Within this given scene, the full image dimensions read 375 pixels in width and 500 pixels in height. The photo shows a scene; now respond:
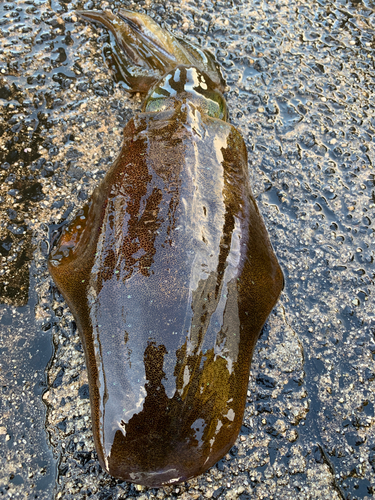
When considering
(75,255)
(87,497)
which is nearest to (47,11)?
(75,255)

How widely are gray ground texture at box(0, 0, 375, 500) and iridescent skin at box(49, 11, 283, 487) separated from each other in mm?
334

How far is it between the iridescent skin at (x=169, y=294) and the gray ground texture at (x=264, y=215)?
0.33 metres

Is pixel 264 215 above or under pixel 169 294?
under

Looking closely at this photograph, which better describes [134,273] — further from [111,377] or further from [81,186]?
[81,186]

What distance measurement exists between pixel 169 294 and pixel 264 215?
4.54 ft

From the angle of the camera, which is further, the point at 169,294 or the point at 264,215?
the point at 264,215

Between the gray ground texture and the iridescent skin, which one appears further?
the gray ground texture

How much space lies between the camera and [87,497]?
237cm

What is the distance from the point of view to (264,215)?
10.7 ft

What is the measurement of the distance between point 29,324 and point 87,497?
1087 mm

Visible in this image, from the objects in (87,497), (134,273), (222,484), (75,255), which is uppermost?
(134,273)

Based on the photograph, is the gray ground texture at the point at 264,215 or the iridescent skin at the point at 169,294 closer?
the iridescent skin at the point at 169,294

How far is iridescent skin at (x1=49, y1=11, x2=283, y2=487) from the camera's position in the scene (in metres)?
2.02

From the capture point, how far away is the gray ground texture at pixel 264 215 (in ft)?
8.12
